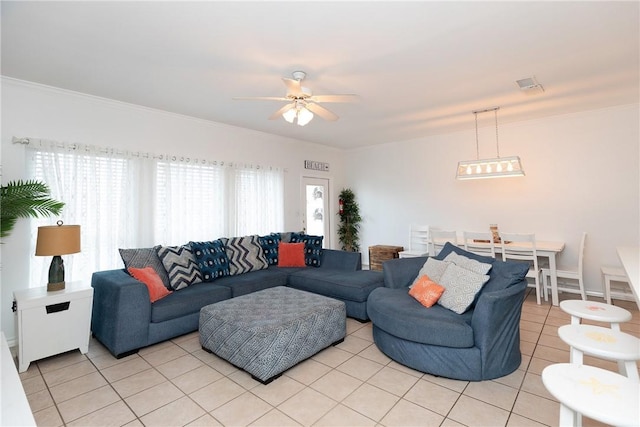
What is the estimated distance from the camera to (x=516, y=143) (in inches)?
191

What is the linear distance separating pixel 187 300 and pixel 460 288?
2.73 m

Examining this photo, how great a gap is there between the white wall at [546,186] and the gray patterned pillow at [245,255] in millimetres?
2996

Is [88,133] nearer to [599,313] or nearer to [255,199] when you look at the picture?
[255,199]

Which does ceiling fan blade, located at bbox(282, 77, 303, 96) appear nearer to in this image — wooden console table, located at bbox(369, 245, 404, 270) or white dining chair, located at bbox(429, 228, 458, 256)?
white dining chair, located at bbox(429, 228, 458, 256)

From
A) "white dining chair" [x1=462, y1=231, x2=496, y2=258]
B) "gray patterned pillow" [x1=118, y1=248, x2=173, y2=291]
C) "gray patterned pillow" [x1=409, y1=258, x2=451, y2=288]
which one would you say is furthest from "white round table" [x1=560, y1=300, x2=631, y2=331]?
"gray patterned pillow" [x1=118, y1=248, x2=173, y2=291]

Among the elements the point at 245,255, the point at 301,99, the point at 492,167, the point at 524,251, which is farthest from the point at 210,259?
the point at 524,251

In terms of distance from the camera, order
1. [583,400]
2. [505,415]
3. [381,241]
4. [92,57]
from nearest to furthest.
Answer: [583,400] → [505,415] → [92,57] → [381,241]

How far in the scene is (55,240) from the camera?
107 inches

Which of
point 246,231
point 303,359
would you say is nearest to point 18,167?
point 246,231

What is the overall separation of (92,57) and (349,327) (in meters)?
3.60

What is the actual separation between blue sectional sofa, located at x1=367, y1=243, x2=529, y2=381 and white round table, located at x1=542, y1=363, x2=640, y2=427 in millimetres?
1006

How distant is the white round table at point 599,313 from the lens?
1.85m

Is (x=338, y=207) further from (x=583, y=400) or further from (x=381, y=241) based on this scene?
(x=583, y=400)

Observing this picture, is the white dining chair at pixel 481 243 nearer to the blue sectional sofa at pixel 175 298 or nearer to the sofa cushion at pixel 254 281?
the blue sectional sofa at pixel 175 298
